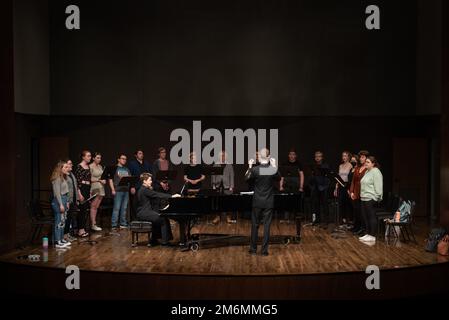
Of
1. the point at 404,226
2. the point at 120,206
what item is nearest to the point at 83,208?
the point at 120,206

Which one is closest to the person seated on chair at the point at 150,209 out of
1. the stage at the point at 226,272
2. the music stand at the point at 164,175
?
the stage at the point at 226,272

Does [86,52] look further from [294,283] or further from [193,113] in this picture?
[294,283]

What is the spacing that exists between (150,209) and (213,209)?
0.96m

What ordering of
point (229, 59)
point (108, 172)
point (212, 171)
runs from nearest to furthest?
point (108, 172) < point (212, 171) < point (229, 59)

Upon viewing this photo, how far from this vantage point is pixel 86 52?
14180 millimetres

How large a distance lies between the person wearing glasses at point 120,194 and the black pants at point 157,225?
1458mm

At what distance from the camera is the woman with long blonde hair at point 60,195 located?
9672 mm

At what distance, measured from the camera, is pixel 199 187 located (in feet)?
39.5

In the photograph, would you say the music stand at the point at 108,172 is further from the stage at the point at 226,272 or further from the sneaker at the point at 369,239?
the sneaker at the point at 369,239

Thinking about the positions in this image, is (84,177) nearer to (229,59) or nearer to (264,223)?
(264,223)

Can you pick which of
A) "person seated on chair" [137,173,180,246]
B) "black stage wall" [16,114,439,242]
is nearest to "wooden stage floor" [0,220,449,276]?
"person seated on chair" [137,173,180,246]

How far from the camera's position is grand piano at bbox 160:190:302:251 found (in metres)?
9.65
